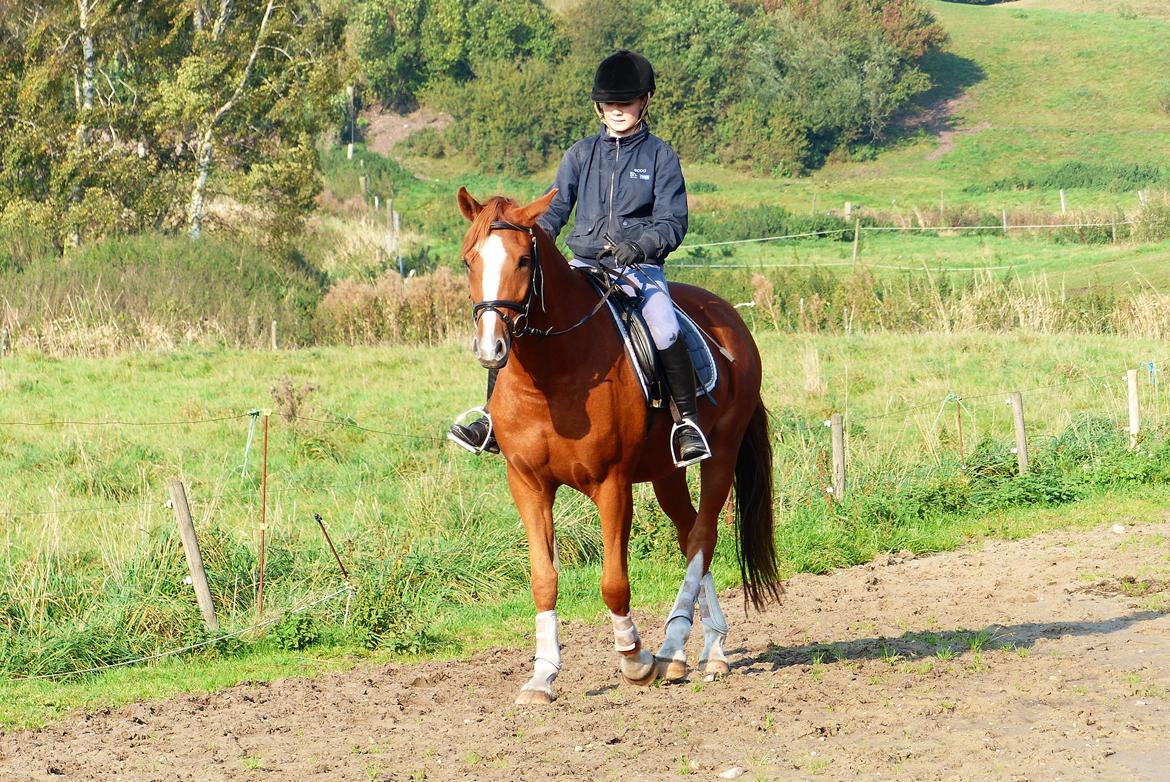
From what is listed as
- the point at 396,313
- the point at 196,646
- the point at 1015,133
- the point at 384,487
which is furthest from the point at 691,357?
the point at 1015,133

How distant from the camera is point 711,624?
7469mm

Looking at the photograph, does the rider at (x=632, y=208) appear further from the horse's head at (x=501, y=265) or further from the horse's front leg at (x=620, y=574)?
the horse's head at (x=501, y=265)

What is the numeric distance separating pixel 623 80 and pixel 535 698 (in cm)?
325

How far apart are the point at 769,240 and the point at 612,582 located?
3238 cm

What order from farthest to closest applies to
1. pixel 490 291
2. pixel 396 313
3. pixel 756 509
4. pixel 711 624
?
pixel 396 313
pixel 756 509
pixel 711 624
pixel 490 291

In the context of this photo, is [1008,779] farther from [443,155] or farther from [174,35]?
[443,155]

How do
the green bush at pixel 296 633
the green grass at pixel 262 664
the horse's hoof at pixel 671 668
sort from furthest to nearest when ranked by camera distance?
1. the green bush at pixel 296 633
2. the green grass at pixel 262 664
3. the horse's hoof at pixel 671 668

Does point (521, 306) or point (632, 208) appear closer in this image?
point (521, 306)

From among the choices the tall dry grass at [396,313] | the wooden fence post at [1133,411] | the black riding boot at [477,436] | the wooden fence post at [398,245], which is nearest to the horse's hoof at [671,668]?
the black riding boot at [477,436]

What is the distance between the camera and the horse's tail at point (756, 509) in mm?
8344

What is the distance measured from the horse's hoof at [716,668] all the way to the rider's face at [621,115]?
9.66ft

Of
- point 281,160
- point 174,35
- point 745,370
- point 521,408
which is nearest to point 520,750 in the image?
point 521,408

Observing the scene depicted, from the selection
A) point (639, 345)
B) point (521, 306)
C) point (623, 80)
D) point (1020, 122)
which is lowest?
point (639, 345)

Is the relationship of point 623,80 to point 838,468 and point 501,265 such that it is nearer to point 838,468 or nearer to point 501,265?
point 501,265
